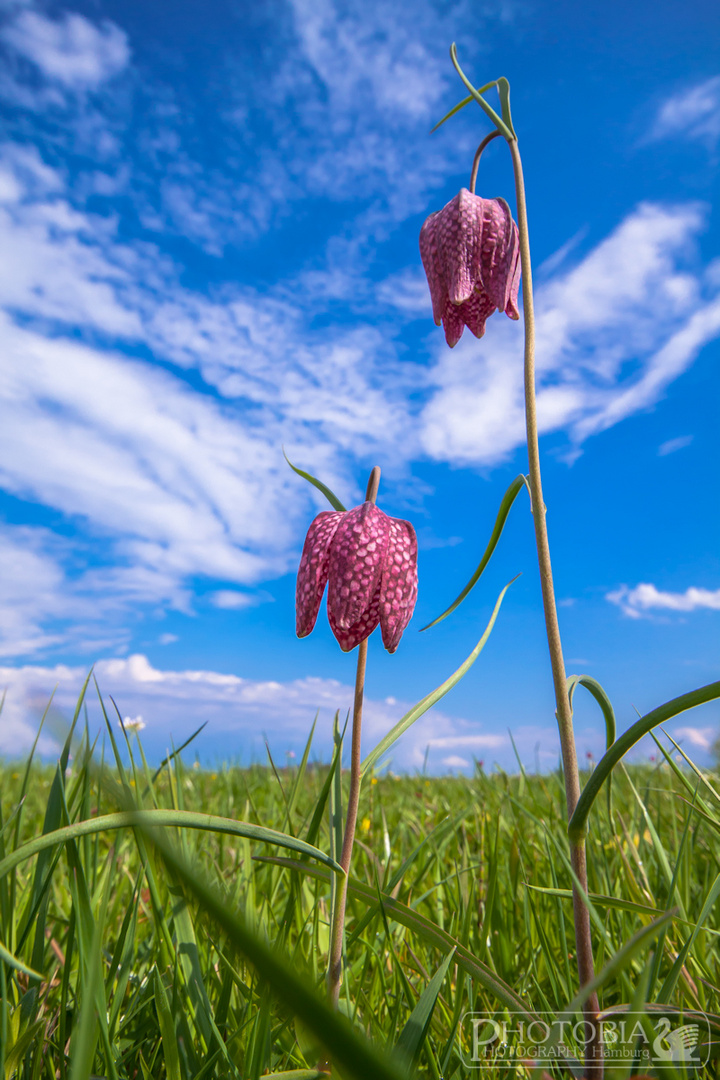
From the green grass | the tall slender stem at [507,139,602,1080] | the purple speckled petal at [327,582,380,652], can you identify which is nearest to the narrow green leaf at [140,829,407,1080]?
the green grass

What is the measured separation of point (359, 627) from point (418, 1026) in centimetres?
62

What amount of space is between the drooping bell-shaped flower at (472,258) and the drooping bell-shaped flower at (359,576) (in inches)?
22.1

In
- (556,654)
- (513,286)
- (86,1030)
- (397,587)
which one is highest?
(513,286)

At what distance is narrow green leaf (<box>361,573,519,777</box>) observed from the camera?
124 centimetres

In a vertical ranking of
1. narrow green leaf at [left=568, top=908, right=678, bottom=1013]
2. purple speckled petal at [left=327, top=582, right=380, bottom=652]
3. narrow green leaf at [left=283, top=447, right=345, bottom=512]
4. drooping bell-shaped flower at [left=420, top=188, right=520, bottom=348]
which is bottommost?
narrow green leaf at [left=568, top=908, right=678, bottom=1013]

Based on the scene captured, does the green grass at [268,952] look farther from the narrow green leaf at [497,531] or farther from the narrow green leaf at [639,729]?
the narrow green leaf at [497,531]

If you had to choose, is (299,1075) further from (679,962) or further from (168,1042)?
(679,962)

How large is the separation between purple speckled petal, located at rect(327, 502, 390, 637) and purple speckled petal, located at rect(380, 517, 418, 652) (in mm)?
17

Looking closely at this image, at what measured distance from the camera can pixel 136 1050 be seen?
119cm

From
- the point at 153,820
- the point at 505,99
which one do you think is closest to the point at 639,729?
the point at 153,820

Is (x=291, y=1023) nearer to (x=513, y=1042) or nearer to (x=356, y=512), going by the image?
(x=513, y=1042)

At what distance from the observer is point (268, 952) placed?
399 millimetres

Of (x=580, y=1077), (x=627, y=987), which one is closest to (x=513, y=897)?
(x=627, y=987)

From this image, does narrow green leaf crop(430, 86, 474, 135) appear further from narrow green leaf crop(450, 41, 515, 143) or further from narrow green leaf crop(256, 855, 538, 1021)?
narrow green leaf crop(256, 855, 538, 1021)
